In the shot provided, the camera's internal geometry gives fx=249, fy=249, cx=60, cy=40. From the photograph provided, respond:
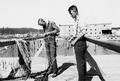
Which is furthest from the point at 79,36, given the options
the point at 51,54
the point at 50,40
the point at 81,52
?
the point at 51,54

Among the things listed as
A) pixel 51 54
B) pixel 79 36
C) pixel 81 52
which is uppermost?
pixel 79 36

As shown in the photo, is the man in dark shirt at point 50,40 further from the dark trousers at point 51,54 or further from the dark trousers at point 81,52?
the dark trousers at point 81,52

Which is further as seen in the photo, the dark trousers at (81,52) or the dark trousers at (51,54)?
the dark trousers at (51,54)

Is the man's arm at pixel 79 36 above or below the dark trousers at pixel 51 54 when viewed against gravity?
above

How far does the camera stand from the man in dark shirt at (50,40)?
5.53 m

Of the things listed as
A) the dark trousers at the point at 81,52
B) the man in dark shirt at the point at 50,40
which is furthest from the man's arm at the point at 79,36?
the man in dark shirt at the point at 50,40

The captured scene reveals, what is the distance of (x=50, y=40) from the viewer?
18.2 feet

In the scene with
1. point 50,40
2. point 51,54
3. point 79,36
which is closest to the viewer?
point 79,36

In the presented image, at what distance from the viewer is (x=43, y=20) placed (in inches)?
219

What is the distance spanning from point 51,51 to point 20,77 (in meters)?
1.10

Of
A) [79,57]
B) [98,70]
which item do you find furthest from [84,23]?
[98,70]

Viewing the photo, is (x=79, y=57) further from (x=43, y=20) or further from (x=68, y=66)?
(x=68, y=66)

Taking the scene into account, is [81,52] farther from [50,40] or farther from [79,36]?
[50,40]

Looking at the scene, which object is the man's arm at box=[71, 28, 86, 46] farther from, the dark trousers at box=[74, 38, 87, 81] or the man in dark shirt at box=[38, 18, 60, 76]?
the man in dark shirt at box=[38, 18, 60, 76]
